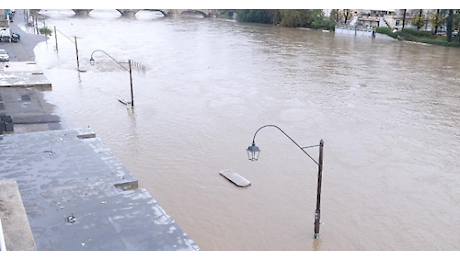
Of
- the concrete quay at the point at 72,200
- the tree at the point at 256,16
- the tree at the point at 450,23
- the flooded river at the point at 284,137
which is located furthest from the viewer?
the tree at the point at 256,16

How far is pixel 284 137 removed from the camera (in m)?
19.5

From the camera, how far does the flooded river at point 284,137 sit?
41.3ft

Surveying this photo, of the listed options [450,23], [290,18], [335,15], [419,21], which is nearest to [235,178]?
[450,23]

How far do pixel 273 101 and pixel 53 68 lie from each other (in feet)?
59.5

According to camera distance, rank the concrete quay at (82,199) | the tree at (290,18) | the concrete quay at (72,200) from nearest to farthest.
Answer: the concrete quay at (72,200)
the concrete quay at (82,199)
the tree at (290,18)

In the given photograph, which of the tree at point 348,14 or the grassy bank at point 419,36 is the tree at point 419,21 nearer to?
the grassy bank at point 419,36

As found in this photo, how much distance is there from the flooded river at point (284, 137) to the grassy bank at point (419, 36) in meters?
8.30

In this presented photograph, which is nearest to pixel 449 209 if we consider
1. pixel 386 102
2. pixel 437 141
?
pixel 437 141

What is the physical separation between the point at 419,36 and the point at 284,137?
4246 centimetres

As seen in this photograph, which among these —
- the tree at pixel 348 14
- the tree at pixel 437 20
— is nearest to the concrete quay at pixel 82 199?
the tree at pixel 437 20

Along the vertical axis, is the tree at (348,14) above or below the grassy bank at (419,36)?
above

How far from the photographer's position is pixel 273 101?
25672 millimetres

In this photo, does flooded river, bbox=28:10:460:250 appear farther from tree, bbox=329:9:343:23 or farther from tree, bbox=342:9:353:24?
tree, bbox=329:9:343:23

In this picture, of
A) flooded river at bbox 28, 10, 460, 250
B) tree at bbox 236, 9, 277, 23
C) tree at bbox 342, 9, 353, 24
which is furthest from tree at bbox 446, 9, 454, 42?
tree at bbox 236, 9, 277, 23
